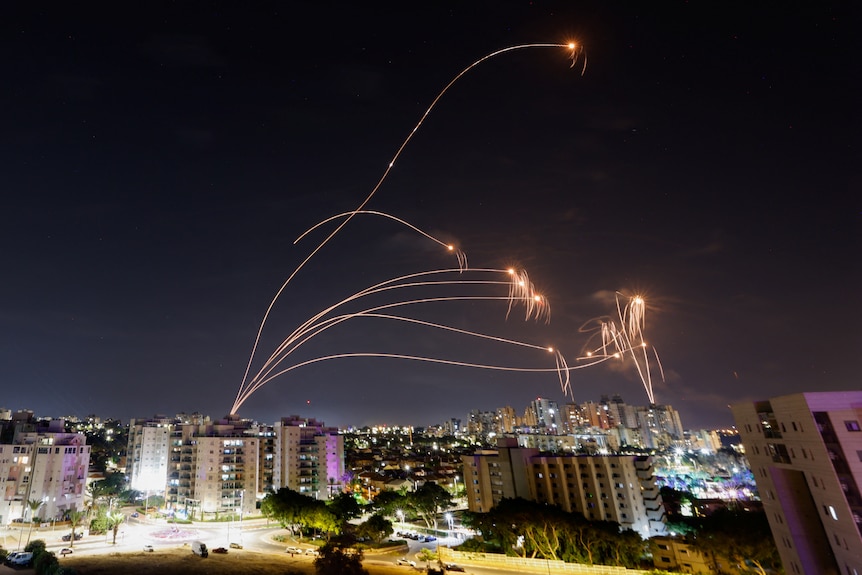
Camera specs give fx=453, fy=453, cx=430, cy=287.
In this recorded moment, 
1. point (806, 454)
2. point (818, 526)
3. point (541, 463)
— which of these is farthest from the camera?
point (541, 463)

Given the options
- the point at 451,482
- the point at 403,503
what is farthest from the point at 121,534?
Result: the point at 451,482

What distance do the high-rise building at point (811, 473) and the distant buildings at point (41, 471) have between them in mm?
77995

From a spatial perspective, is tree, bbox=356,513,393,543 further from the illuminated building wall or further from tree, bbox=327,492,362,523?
the illuminated building wall

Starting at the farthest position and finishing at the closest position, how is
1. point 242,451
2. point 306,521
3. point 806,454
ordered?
point 242,451 → point 306,521 → point 806,454

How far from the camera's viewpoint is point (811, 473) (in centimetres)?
2884

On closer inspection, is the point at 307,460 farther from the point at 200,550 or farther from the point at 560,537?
the point at 560,537

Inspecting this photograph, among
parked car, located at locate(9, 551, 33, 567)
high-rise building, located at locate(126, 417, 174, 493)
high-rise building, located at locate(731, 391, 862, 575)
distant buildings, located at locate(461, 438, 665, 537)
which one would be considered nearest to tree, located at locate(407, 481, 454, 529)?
distant buildings, located at locate(461, 438, 665, 537)

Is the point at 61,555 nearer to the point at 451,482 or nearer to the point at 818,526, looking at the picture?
the point at 818,526

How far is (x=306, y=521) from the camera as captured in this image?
52.4 metres

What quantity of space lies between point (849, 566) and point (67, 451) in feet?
287

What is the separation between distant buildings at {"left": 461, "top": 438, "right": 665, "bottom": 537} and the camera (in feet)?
182

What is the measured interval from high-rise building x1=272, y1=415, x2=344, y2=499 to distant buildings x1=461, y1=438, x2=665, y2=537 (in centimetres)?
3456

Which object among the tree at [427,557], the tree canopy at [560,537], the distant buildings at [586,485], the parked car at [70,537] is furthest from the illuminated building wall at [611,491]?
the parked car at [70,537]

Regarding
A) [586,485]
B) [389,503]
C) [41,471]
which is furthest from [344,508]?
[41,471]
